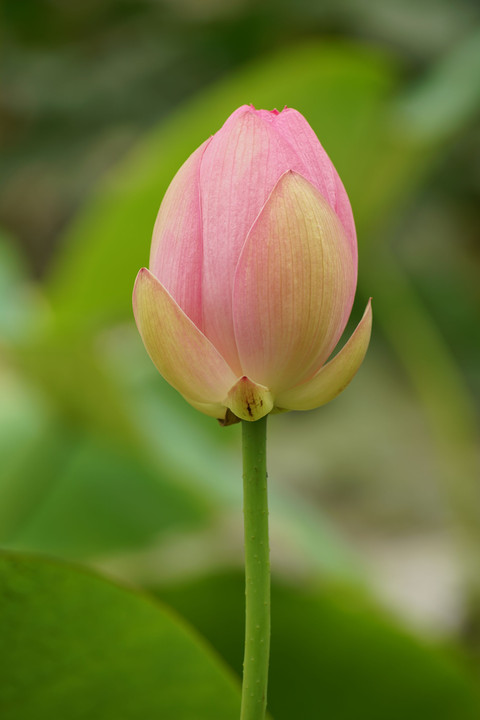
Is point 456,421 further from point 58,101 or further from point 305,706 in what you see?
point 58,101

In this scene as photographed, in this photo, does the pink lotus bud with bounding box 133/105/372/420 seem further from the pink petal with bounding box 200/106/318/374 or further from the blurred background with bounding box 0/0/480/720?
the blurred background with bounding box 0/0/480/720

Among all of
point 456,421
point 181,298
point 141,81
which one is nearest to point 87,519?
point 456,421

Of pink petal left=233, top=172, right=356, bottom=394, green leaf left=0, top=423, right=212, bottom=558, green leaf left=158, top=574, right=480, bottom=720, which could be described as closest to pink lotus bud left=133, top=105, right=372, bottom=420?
pink petal left=233, top=172, right=356, bottom=394

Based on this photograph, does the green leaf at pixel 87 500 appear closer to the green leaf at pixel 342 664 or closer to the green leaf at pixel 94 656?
the green leaf at pixel 342 664

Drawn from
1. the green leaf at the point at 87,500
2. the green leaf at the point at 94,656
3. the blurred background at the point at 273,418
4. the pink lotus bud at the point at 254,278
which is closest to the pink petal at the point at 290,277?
the pink lotus bud at the point at 254,278

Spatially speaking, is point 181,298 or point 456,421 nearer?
point 181,298

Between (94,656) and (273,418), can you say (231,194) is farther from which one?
(273,418)

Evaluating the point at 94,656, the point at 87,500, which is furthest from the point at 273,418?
the point at 94,656
